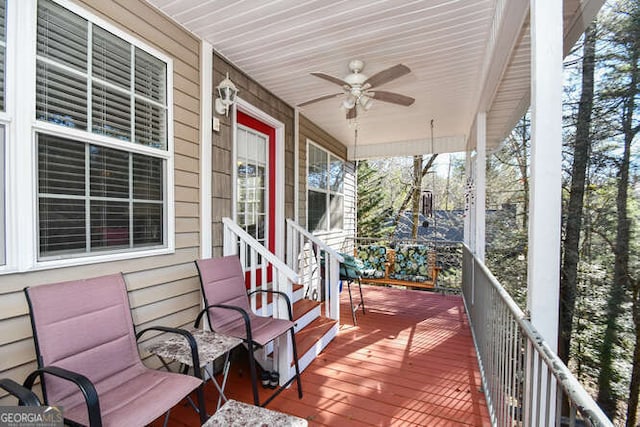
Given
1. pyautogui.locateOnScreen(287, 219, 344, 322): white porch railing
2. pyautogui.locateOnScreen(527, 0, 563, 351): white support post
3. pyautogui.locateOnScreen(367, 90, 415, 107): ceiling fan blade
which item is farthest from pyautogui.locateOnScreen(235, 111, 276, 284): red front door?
pyautogui.locateOnScreen(527, 0, 563, 351): white support post

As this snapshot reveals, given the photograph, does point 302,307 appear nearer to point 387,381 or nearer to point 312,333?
point 312,333

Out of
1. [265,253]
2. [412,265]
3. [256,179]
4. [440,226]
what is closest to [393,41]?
[256,179]

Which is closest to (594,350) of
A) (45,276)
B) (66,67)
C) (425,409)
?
(425,409)

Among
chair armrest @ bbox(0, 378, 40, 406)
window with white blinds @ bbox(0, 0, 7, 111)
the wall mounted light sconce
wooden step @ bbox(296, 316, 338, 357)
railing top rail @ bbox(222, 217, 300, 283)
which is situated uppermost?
the wall mounted light sconce

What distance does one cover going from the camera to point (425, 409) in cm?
219

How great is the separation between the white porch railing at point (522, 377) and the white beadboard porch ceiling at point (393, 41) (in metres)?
1.37

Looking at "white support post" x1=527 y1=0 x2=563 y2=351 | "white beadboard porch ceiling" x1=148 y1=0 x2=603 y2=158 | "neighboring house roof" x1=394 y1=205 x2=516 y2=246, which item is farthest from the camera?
"neighboring house roof" x1=394 y1=205 x2=516 y2=246

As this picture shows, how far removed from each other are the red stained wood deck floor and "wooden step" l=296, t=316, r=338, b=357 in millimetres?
176

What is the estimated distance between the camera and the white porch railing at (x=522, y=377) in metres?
0.87

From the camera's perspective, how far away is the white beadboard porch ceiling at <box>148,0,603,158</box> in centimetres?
209

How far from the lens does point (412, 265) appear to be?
483 centimetres

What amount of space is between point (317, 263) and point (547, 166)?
108 inches

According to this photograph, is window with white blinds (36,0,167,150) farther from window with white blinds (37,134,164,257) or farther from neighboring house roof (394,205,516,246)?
neighboring house roof (394,205,516,246)

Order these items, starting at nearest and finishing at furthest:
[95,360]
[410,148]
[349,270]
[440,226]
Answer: [95,360], [349,270], [410,148], [440,226]
